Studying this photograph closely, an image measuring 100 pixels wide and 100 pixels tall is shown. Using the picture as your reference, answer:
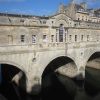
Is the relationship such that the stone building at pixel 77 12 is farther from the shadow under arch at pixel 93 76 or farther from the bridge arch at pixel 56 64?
the bridge arch at pixel 56 64

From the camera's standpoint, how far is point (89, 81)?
34094 millimetres

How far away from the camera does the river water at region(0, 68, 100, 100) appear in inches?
1057

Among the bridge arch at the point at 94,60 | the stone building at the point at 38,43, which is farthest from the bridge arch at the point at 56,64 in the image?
the bridge arch at the point at 94,60

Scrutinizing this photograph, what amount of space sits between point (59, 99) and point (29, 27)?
42.3ft

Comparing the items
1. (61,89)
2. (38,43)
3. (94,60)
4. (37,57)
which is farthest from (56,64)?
(37,57)

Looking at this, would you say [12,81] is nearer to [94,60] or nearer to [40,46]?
[40,46]

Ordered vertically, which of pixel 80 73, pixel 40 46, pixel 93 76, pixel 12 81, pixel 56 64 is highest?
pixel 40 46

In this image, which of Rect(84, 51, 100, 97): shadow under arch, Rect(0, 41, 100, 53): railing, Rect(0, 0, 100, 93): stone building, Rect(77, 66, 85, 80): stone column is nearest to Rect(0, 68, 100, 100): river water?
Rect(84, 51, 100, 97): shadow under arch

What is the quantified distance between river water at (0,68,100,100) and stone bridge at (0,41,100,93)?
142 centimetres

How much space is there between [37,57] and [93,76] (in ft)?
56.4

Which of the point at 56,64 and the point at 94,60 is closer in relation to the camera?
the point at 56,64

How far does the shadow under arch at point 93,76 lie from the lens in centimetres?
2994

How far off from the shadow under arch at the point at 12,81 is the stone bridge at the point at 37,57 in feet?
0.94

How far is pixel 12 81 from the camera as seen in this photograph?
31.7 metres
